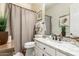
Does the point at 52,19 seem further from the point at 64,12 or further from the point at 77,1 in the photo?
the point at 77,1

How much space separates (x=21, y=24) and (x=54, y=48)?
0.54 meters

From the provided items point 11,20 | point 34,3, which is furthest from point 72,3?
point 11,20

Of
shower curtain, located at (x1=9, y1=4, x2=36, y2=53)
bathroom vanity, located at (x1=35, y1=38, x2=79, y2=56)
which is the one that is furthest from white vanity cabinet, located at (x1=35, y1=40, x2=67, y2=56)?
shower curtain, located at (x1=9, y1=4, x2=36, y2=53)

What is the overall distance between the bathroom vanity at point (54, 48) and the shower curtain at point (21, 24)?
17cm

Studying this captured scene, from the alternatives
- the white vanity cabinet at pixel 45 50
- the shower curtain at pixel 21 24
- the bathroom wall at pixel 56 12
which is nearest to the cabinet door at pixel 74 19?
the bathroom wall at pixel 56 12

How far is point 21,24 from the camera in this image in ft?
5.24

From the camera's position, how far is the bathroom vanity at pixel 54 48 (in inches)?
52.4

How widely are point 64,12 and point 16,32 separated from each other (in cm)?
72

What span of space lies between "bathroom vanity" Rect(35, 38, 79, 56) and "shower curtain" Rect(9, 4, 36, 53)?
0.17 meters

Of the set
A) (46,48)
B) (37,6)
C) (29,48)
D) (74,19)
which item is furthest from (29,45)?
(74,19)

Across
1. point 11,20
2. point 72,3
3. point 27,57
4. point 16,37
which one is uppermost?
point 72,3

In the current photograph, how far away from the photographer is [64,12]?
5.48 feet

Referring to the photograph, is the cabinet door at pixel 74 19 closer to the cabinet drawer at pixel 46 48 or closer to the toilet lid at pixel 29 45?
the cabinet drawer at pixel 46 48

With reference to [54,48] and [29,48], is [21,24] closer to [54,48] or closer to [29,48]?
[29,48]
